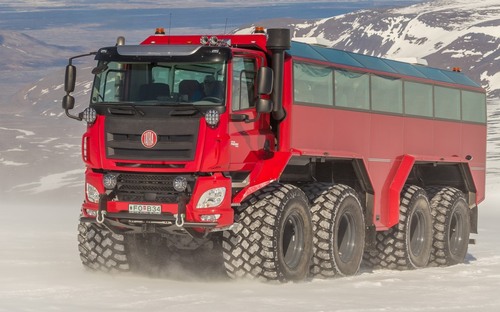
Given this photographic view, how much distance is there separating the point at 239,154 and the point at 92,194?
6.59 feet

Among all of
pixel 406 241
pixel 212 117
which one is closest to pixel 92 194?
pixel 212 117

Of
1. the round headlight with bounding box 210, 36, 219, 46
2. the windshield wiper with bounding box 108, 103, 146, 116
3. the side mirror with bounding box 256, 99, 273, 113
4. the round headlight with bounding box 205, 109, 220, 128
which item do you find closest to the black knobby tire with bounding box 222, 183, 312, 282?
the side mirror with bounding box 256, 99, 273, 113

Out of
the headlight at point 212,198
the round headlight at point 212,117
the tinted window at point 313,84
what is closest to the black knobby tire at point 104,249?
the headlight at point 212,198

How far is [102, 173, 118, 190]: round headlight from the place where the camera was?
15008 millimetres

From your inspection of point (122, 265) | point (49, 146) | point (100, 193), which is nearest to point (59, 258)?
point (122, 265)

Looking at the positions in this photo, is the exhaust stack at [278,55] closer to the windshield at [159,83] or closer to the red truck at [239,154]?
the red truck at [239,154]

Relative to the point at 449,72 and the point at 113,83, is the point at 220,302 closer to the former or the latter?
the point at 113,83

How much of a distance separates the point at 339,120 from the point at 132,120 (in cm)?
383

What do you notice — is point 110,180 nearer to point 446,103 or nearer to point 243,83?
point 243,83

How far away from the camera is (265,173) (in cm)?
1554

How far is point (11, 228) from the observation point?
27.8 m

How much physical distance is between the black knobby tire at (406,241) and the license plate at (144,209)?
6.14m

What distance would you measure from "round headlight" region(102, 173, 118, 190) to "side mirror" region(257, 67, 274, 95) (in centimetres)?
218

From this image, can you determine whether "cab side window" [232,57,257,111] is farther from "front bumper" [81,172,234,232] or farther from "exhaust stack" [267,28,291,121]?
"front bumper" [81,172,234,232]
